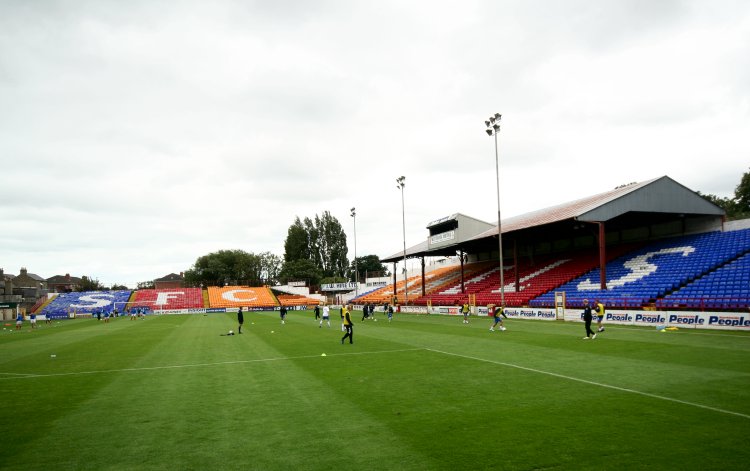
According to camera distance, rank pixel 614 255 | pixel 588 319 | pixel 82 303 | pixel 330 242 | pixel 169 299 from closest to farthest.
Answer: pixel 588 319
pixel 614 255
pixel 82 303
pixel 169 299
pixel 330 242

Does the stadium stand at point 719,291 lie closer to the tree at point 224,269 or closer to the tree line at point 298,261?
the tree line at point 298,261

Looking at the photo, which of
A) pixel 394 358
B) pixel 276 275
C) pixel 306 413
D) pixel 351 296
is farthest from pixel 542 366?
pixel 276 275

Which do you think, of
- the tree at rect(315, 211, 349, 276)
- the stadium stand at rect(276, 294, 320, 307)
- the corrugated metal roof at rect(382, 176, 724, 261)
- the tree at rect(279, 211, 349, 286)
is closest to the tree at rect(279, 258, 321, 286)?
the tree at rect(279, 211, 349, 286)

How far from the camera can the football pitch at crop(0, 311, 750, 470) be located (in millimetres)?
6754

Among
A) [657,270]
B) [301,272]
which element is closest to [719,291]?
[657,270]

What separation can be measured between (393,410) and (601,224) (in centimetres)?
3028

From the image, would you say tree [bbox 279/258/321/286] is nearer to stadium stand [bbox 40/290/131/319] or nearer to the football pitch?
stadium stand [bbox 40/290/131/319]

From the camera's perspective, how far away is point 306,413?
9.35 m

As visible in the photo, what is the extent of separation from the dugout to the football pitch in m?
18.0

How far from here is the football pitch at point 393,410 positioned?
675 cm

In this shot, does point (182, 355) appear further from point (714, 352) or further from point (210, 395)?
point (714, 352)

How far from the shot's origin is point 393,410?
933 centimetres

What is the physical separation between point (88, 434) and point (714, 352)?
18.9 m

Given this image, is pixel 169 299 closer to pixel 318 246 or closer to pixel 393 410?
pixel 318 246
